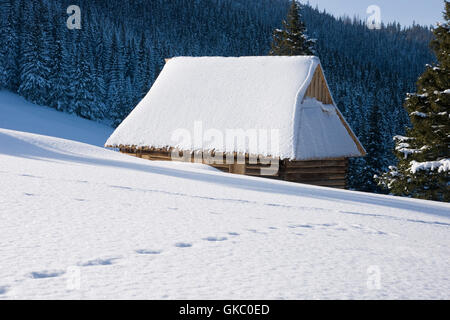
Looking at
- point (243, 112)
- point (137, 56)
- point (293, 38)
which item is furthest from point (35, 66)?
point (243, 112)

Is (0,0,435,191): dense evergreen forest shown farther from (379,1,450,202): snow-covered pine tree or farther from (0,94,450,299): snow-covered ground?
(0,94,450,299): snow-covered ground

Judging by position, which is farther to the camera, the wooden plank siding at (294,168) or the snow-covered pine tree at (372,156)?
the snow-covered pine tree at (372,156)

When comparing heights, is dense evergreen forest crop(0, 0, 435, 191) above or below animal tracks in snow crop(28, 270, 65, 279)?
above

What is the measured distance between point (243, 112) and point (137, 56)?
47.8 metres

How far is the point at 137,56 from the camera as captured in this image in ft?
190

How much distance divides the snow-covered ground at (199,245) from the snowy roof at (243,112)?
6.94 metres

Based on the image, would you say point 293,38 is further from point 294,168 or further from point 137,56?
point 137,56

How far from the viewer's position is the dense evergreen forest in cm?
3953

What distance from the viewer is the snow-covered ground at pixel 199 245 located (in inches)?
90.6

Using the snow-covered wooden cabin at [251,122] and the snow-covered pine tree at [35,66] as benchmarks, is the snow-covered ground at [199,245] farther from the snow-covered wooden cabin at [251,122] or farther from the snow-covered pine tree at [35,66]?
the snow-covered pine tree at [35,66]

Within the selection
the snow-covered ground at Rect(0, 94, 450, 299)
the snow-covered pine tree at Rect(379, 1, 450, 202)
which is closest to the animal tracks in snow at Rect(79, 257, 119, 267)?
the snow-covered ground at Rect(0, 94, 450, 299)

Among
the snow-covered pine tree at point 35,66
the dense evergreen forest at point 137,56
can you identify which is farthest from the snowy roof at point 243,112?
the snow-covered pine tree at point 35,66

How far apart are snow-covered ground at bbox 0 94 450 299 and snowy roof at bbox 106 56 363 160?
22.8 ft
